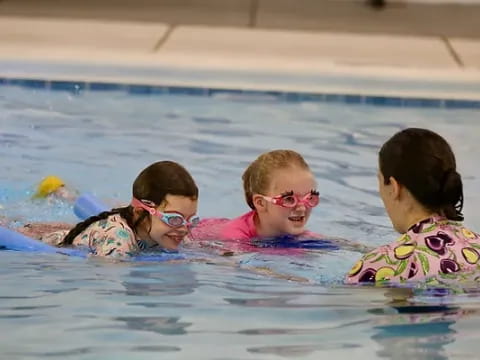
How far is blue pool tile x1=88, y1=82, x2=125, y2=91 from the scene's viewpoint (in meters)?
6.99

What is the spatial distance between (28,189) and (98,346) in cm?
237

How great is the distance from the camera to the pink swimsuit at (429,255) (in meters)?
3.03

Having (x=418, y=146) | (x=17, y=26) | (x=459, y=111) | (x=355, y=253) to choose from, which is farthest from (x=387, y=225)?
(x=17, y=26)

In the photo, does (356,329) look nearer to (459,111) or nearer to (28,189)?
(28,189)

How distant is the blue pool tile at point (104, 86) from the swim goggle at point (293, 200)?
3.24 m

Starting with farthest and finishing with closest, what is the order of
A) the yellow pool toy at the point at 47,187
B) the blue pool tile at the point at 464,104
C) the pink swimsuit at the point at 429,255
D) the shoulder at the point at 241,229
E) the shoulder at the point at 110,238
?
the blue pool tile at the point at 464,104, the yellow pool toy at the point at 47,187, the shoulder at the point at 241,229, the shoulder at the point at 110,238, the pink swimsuit at the point at 429,255

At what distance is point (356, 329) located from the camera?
2.83m

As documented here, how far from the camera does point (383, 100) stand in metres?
6.94

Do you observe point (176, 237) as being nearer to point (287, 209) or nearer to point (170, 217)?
point (170, 217)

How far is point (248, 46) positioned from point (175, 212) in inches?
160

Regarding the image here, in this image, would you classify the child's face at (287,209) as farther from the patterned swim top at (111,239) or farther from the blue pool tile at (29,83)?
the blue pool tile at (29,83)

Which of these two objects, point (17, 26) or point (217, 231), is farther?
point (17, 26)

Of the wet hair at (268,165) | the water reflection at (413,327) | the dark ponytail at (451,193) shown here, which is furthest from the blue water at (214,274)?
the wet hair at (268,165)

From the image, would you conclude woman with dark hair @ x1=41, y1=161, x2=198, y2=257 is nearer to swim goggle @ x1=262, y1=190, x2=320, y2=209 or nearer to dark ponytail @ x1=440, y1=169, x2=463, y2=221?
swim goggle @ x1=262, y1=190, x2=320, y2=209
